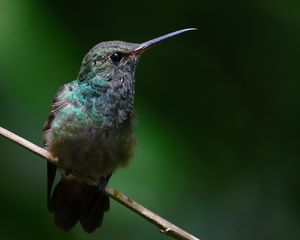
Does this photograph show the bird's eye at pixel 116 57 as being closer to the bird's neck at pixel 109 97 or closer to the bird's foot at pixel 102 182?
the bird's neck at pixel 109 97

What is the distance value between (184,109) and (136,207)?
0.92 metres

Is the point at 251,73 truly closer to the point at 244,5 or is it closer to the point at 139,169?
the point at 244,5

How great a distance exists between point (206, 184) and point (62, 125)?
31.2 inches

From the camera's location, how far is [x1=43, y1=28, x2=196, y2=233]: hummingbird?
12.0ft

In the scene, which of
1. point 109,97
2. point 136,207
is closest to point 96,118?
point 109,97

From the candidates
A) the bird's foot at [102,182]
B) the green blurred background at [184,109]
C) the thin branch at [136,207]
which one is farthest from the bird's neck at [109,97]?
the thin branch at [136,207]

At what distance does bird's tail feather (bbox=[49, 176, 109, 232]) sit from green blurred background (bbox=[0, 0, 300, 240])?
71mm

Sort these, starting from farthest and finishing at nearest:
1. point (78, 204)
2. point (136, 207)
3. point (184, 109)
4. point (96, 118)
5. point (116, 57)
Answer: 1. point (78, 204)
2. point (184, 109)
3. point (116, 57)
4. point (96, 118)
5. point (136, 207)

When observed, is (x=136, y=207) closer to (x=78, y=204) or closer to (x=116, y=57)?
(x=116, y=57)

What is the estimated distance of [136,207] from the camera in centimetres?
314

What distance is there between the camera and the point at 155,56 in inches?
162

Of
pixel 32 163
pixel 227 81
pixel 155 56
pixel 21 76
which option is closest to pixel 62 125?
pixel 32 163

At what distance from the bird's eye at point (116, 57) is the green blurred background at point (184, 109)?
5.7 inches

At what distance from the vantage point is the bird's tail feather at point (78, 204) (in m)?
3.95
